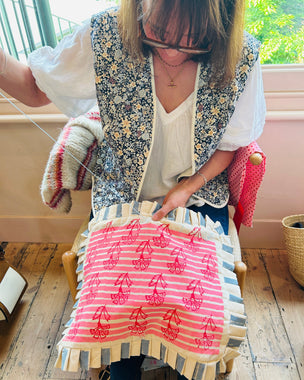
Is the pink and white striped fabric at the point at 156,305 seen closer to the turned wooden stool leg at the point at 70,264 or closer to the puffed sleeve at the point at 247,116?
the turned wooden stool leg at the point at 70,264

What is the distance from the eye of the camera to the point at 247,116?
3.27 feet

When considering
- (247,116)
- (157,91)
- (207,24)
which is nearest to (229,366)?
(247,116)

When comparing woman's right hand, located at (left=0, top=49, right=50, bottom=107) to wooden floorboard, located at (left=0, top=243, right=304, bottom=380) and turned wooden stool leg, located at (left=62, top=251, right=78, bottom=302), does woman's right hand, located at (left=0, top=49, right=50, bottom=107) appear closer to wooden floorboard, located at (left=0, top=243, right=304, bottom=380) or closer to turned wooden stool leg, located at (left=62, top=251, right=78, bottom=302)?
turned wooden stool leg, located at (left=62, top=251, right=78, bottom=302)

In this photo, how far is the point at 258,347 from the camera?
4.25 ft

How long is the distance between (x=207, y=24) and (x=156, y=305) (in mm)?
666

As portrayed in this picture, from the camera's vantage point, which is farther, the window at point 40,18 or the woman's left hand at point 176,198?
the window at point 40,18

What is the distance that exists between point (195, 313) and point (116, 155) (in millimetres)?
495

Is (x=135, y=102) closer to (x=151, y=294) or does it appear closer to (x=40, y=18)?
(x=151, y=294)

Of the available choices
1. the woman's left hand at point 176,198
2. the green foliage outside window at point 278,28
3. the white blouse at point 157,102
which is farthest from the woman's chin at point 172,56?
the green foliage outside window at point 278,28

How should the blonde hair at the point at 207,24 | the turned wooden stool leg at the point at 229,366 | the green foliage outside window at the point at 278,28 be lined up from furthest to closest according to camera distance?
1. the green foliage outside window at the point at 278,28
2. the turned wooden stool leg at the point at 229,366
3. the blonde hair at the point at 207,24

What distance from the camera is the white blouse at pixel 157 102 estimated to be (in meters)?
0.96

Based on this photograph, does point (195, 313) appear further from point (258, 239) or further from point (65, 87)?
point (258, 239)

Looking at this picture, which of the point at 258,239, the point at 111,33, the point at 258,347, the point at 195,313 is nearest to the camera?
the point at 195,313

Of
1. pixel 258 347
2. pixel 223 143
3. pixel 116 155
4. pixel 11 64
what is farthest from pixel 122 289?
pixel 258 347
